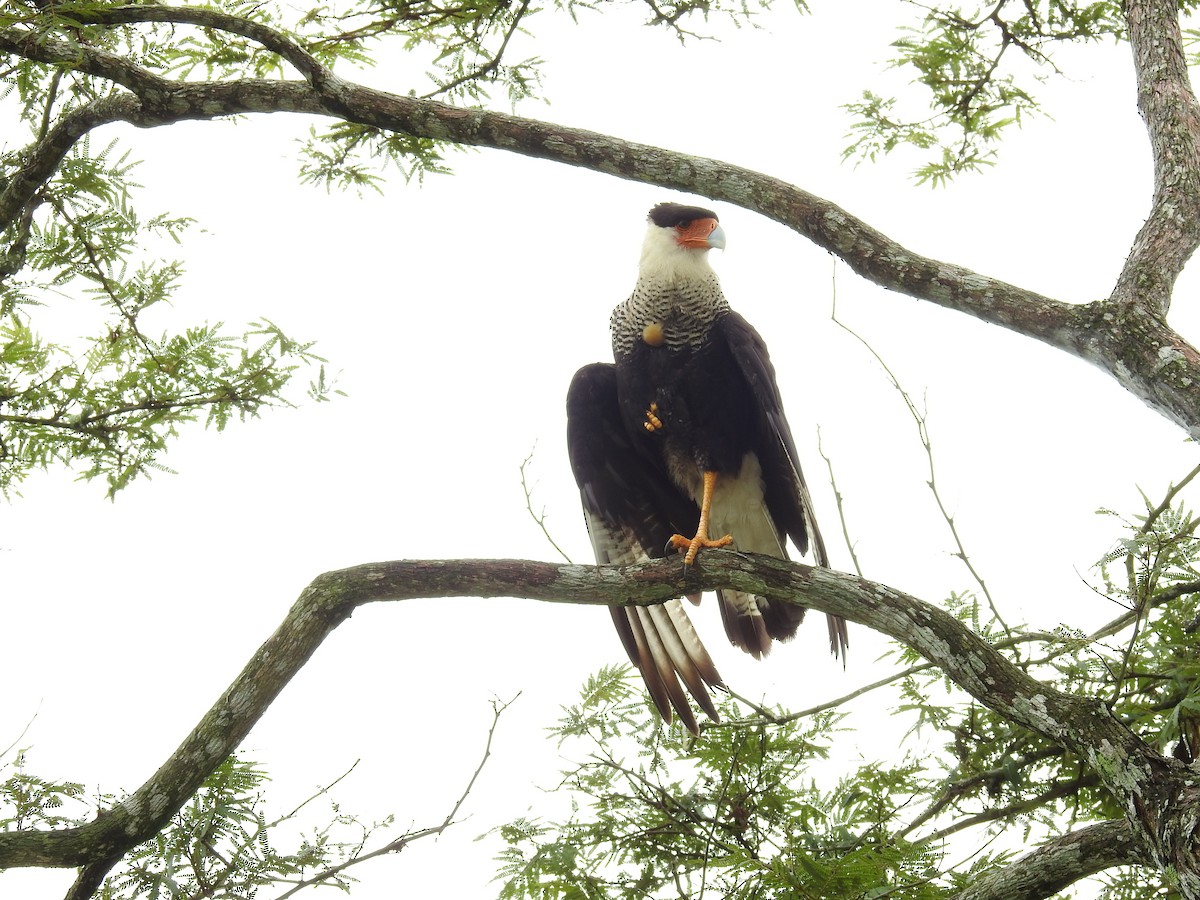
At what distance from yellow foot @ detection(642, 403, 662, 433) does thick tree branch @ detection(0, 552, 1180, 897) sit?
2.93 ft

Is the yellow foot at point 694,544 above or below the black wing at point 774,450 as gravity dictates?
below

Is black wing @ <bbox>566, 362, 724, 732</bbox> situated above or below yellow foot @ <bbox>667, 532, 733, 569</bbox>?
above

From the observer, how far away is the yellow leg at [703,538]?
10.8 feet

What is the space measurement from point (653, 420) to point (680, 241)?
32.4 inches

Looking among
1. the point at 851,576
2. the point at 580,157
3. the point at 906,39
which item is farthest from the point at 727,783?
the point at 906,39

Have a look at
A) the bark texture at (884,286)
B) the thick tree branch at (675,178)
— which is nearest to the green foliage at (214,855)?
the bark texture at (884,286)

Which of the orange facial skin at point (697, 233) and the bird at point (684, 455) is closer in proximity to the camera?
the bird at point (684, 455)

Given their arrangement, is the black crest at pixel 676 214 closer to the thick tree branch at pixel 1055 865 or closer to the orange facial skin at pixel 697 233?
the orange facial skin at pixel 697 233

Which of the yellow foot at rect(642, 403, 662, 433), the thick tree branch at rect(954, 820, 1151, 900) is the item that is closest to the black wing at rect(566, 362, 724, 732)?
the yellow foot at rect(642, 403, 662, 433)

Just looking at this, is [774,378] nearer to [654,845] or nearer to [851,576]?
[851,576]

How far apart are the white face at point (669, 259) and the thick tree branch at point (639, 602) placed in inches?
A: 56.9

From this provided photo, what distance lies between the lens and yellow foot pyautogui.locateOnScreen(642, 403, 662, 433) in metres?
4.12

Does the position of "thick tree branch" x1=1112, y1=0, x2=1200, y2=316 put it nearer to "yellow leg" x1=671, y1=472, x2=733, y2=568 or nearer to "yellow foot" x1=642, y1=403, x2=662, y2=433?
"yellow leg" x1=671, y1=472, x2=733, y2=568

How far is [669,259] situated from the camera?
448 centimetres
